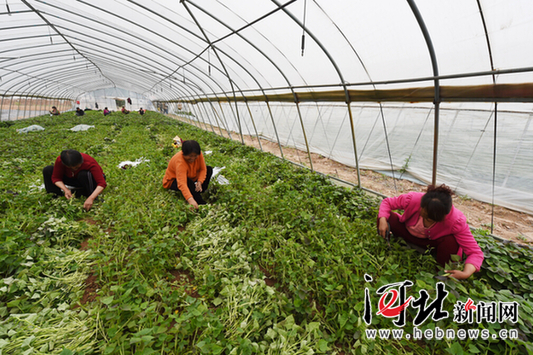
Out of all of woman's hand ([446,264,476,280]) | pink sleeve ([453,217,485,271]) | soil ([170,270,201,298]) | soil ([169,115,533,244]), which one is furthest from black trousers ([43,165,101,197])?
soil ([169,115,533,244])

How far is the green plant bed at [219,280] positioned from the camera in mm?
1858

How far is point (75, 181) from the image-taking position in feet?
13.3

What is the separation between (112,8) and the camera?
721 cm

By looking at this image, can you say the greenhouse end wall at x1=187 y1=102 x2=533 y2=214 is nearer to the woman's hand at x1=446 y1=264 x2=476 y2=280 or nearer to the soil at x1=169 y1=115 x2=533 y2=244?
the soil at x1=169 y1=115 x2=533 y2=244

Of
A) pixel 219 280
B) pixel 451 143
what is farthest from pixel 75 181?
pixel 451 143

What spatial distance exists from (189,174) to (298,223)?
2.24 m

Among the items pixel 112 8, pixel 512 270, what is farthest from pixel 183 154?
pixel 112 8

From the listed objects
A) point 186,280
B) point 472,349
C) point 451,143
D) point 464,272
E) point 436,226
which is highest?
point 451,143

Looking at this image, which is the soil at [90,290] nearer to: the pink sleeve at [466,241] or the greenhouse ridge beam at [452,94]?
the pink sleeve at [466,241]

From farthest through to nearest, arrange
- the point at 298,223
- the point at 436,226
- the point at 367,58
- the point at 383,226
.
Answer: the point at 367,58 < the point at 298,223 < the point at 383,226 < the point at 436,226

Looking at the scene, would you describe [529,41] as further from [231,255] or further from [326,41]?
[231,255]

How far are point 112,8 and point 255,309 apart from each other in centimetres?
958

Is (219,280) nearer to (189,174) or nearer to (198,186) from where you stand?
(198,186)

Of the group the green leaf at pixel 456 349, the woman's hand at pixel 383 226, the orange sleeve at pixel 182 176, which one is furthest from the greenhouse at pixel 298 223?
the orange sleeve at pixel 182 176
